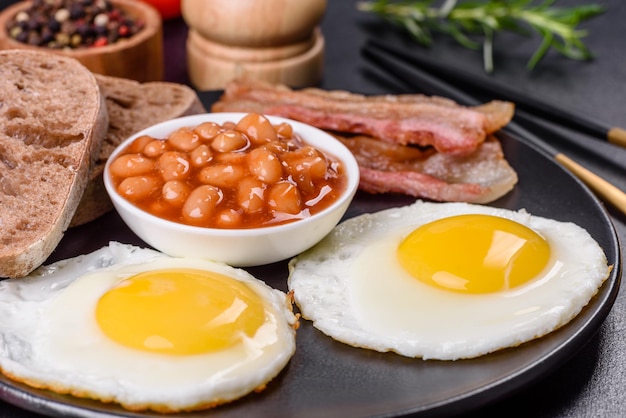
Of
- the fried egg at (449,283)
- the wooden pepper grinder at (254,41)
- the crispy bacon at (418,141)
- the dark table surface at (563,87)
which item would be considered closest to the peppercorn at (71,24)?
the wooden pepper grinder at (254,41)

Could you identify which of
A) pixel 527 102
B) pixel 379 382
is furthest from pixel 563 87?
pixel 379 382

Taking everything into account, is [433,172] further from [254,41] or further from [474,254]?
[254,41]

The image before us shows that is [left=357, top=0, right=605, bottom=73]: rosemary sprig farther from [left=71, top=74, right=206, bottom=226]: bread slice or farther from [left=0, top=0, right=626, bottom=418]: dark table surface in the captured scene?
[left=71, top=74, right=206, bottom=226]: bread slice

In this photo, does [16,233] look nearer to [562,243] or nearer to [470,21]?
[562,243]

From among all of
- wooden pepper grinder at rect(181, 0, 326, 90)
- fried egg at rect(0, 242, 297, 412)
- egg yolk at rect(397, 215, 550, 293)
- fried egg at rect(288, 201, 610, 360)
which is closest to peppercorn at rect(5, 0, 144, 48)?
wooden pepper grinder at rect(181, 0, 326, 90)

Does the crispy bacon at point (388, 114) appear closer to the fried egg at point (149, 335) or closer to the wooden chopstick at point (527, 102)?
the wooden chopstick at point (527, 102)

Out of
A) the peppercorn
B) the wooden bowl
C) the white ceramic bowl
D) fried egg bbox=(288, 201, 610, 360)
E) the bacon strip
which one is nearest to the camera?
fried egg bbox=(288, 201, 610, 360)
